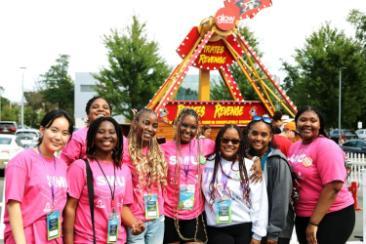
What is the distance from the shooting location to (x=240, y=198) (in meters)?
4.16

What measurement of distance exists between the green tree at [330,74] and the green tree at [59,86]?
172 ft

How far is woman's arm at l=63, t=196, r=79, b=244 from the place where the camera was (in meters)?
3.51

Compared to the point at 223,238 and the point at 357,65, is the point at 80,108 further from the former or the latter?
the point at 223,238

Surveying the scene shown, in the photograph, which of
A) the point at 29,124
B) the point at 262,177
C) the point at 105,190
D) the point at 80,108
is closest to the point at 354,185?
the point at 262,177

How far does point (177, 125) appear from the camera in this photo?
452 cm

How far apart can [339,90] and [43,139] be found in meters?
28.9

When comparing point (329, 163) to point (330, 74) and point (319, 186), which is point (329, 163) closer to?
point (319, 186)

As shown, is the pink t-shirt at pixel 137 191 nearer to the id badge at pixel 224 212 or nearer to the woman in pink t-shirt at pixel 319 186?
the id badge at pixel 224 212

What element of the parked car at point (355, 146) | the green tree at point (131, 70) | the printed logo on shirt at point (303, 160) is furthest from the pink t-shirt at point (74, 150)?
the green tree at point (131, 70)

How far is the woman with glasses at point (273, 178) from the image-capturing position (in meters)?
4.13

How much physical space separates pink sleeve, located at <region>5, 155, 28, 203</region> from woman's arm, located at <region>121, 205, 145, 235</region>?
861 millimetres

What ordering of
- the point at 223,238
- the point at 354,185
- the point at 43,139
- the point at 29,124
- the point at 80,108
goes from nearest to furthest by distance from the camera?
the point at 43,139 → the point at 223,238 → the point at 354,185 → the point at 80,108 → the point at 29,124

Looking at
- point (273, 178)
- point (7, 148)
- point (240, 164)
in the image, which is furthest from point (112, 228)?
point (7, 148)

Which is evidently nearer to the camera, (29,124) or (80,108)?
(80,108)
